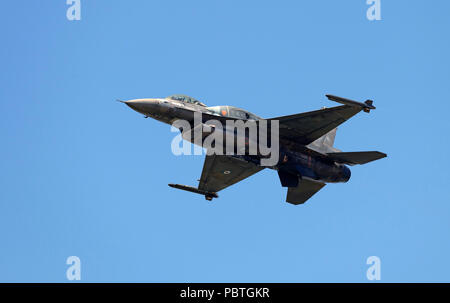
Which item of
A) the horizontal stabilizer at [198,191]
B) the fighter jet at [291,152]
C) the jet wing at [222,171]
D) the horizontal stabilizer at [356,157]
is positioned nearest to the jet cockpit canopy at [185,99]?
the fighter jet at [291,152]

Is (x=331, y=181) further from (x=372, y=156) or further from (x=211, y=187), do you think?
(x=211, y=187)

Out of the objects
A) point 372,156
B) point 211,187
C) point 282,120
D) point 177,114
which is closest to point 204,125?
point 177,114

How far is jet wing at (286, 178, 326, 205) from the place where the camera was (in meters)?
42.1

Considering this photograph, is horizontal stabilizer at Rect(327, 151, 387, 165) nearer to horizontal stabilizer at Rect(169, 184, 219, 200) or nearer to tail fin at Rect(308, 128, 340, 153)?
tail fin at Rect(308, 128, 340, 153)

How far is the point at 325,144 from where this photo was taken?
4112cm

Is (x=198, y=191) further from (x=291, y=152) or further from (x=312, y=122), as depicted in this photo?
(x=312, y=122)

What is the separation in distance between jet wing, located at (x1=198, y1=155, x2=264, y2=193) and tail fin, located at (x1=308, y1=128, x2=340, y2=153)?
3.21m

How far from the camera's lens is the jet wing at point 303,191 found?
42.1 metres

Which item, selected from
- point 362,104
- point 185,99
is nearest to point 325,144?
point 362,104

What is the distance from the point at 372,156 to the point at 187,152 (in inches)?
395

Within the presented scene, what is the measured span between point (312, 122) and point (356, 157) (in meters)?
3.61

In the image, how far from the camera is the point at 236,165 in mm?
41750

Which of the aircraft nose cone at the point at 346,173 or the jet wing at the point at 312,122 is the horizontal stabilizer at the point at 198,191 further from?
the aircraft nose cone at the point at 346,173

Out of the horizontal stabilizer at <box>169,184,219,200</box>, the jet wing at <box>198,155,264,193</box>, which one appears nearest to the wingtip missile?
the jet wing at <box>198,155,264,193</box>
